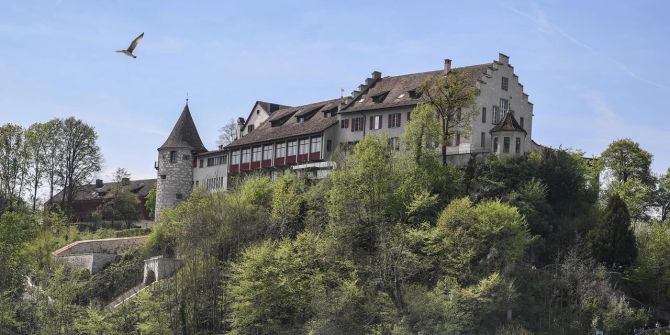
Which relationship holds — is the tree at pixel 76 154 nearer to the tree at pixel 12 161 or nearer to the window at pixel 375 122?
the tree at pixel 12 161

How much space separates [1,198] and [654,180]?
56.9 m

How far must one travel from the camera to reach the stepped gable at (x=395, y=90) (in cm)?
7188

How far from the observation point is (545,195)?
61844 millimetres

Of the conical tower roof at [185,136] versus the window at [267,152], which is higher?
the conical tower roof at [185,136]

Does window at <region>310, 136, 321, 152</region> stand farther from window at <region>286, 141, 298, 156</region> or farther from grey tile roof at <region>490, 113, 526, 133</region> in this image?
grey tile roof at <region>490, 113, 526, 133</region>

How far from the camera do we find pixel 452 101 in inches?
2633

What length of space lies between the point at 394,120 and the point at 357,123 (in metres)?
4.19

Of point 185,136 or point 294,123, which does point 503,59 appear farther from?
point 185,136

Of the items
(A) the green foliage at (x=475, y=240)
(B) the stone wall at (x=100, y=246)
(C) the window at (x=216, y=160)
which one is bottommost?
(B) the stone wall at (x=100, y=246)

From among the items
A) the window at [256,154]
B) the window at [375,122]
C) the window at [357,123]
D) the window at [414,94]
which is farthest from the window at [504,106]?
the window at [256,154]

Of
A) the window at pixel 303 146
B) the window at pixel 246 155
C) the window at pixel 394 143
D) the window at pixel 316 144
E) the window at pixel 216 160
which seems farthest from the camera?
the window at pixel 216 160

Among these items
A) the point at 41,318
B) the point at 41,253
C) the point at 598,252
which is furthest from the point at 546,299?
the point at 41,253

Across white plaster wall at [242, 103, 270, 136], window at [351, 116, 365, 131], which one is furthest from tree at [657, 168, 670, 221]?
white plaster wall at [242, 103, 270, 136]

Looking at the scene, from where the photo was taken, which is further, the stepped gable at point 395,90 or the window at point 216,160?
the window at point 216,160
